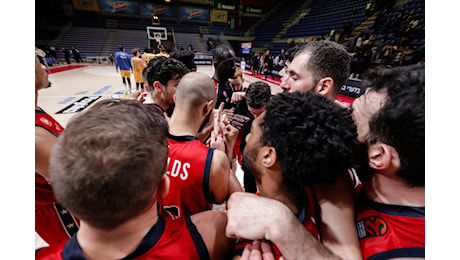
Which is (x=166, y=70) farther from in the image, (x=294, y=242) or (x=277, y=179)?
(x=294, y=242)

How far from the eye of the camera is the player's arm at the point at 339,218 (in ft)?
2.64

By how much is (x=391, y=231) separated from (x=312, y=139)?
52 centimetres

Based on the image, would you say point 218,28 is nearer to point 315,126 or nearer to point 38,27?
point 38,27

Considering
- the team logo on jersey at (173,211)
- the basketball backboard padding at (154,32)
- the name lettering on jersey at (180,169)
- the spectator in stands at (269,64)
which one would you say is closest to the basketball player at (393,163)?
the name lettering on jersey at (180,169)

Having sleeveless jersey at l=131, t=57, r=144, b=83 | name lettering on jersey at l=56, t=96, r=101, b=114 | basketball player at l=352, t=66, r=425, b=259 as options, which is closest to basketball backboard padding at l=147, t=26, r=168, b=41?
sleeveless jersey at l=131, t=57, r=144, b=83

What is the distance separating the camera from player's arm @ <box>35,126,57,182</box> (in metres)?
1.05

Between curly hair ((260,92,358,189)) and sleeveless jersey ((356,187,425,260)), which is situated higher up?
curly hair ((260,92,358,189))

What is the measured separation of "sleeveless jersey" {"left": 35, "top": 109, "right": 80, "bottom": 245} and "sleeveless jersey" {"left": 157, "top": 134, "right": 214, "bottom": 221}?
0.86 metres

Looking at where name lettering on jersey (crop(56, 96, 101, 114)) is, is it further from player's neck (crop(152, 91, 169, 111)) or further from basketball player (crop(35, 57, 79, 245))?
basketball player (crop(35, 57, 79, 245))

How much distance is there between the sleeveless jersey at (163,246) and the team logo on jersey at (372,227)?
721 millimetres

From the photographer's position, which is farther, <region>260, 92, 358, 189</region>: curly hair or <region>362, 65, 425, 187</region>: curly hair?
<region>260, 92, 358, 189</region>: curly hair

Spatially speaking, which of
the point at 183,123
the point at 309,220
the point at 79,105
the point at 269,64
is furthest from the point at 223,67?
the point at 269,64

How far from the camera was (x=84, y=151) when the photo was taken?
0.56m

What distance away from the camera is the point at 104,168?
545mm
